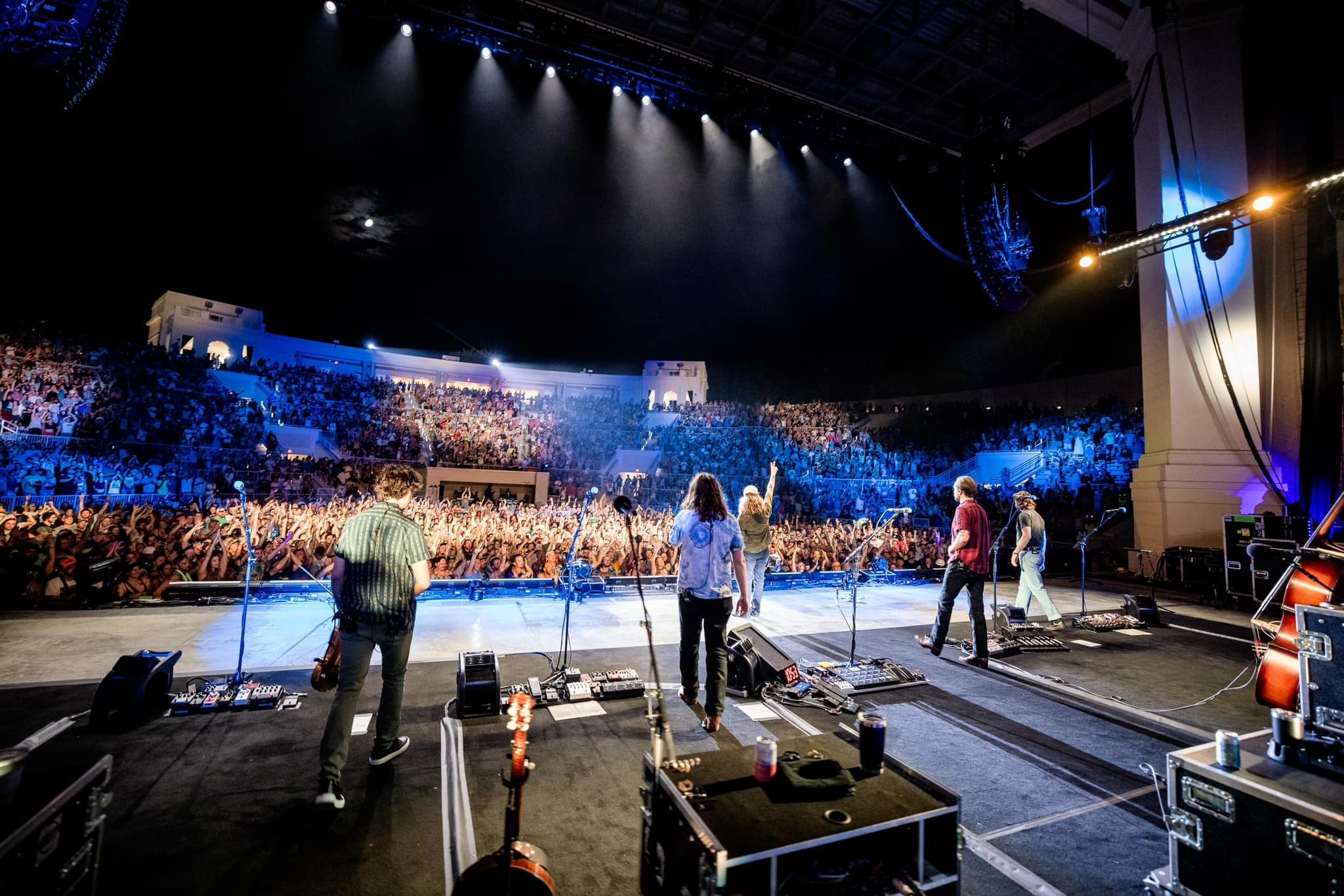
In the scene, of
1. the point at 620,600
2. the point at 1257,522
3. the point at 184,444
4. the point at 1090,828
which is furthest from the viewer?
the point at 184,444

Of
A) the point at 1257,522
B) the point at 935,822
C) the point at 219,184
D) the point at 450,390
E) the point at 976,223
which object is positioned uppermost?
the point at 219,184

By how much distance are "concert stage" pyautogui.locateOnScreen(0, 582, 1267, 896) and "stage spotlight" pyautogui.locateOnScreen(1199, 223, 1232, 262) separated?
21.3ft

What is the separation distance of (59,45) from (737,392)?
22942 millimetres

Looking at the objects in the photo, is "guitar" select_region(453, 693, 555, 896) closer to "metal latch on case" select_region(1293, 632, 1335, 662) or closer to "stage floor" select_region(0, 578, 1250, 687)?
"metal latch on case" select_region(1293, 632, 1335, 662)

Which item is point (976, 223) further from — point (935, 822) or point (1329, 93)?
point (935, 822)

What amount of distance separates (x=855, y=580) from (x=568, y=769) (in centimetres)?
308

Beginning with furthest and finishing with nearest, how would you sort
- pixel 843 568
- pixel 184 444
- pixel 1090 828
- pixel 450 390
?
pixel 450 390 < pixel 184 444 < pixel 843 568 < pixel 1090 828

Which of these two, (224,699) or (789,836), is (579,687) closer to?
(224,699)

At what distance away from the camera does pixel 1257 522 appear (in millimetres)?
8492

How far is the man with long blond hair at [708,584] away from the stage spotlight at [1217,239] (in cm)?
972

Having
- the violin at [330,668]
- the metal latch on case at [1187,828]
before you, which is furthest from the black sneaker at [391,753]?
the metal latch on case at [1187,828]

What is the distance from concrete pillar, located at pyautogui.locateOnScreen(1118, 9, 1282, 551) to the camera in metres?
9.62

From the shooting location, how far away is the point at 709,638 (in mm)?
3518

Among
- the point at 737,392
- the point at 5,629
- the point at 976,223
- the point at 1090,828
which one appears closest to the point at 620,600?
the point at 1090,828
